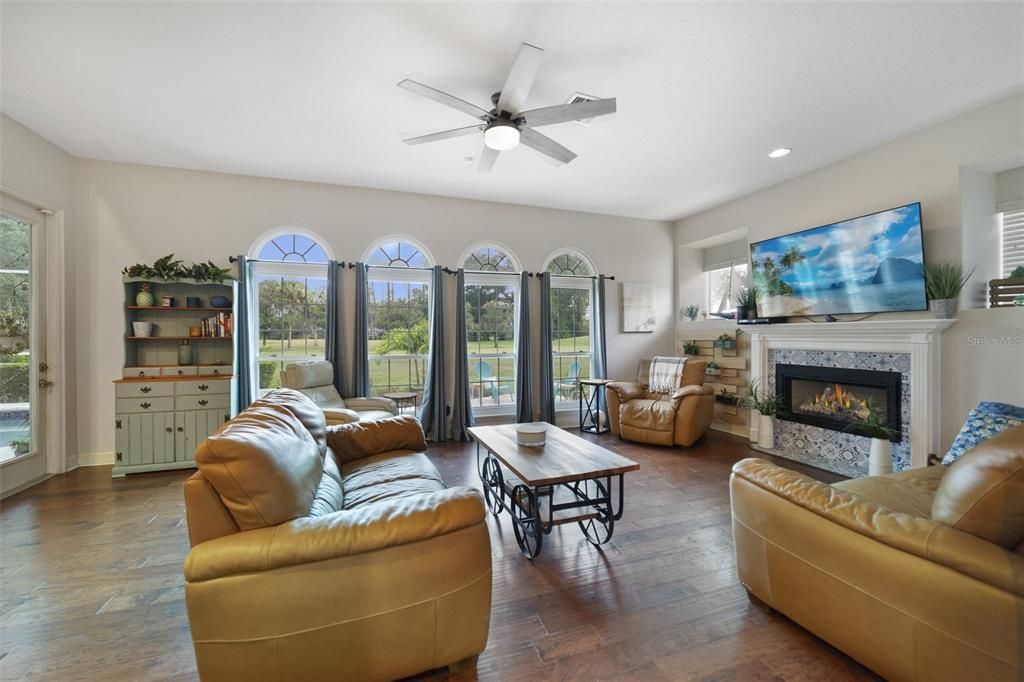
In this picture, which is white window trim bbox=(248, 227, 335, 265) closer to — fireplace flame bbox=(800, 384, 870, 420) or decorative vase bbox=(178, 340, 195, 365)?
decorative vase bbox=(178, 340, 195, 365)

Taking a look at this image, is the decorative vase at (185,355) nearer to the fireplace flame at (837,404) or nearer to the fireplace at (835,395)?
the fireplace at (835,395)

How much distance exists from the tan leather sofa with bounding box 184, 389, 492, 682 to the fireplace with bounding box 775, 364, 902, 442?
12.7 ft

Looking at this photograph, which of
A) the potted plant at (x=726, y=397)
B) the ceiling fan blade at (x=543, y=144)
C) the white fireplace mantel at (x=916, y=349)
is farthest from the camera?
the potted plant at (x=726, y=397)

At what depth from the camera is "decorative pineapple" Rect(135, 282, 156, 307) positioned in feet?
12.5

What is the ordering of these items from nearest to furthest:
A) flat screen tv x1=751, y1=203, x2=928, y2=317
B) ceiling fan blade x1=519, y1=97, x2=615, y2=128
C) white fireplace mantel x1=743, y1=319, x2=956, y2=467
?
1. ceiling fan blade x1=519, y1=97, x2=615, y2=128
2. white fireplace mantel x1=743, y1=319, x2=956, y2=467
3. flat screen tv x1=751, y1=203, x2=928, y2=317

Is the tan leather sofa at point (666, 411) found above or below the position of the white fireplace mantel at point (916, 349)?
below

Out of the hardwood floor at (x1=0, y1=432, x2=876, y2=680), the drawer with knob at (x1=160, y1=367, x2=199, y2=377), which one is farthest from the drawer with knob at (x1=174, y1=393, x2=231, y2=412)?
the hardwood floor at (x1=0, y1=432, x2=876, y2=680)

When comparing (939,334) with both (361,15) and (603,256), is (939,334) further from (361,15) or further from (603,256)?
(361,15)

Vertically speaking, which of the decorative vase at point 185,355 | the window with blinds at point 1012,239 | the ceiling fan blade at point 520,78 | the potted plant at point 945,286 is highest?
the ceiling fan blade at point 520,78

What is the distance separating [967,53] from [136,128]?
18.9 ft

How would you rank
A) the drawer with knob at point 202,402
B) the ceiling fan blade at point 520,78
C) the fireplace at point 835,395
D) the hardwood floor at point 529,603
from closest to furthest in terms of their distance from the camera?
the hardwood floor at point 529,603 < the ceiling fan blade at point 520,78 < the fireplace at point 835,395 < the drawer with knob at point 202,402

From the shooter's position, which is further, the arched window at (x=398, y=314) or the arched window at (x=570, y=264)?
the arched window at (x=570, y=264)

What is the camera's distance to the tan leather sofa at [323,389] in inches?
154

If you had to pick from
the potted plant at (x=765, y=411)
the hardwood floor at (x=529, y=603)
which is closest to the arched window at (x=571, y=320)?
the potted plant at (x=765, y=411)
